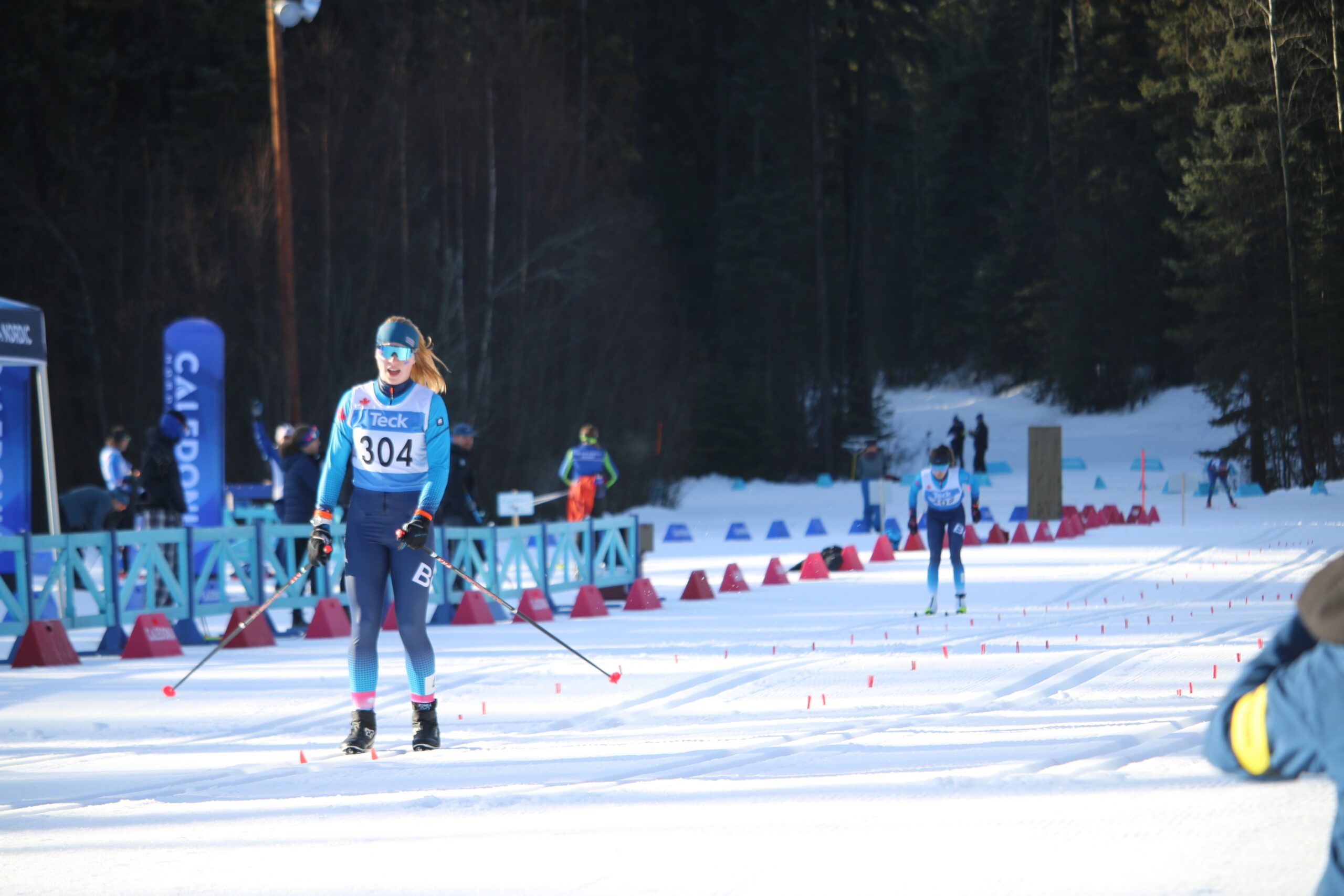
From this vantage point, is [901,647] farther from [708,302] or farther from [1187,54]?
[708,302]

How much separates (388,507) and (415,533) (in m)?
0.26

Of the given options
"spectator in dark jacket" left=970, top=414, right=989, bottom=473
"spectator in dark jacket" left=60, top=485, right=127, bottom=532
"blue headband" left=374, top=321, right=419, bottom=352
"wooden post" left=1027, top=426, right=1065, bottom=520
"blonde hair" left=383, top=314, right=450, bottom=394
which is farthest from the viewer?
"spectator in dark jacket" left=970, top=414, right=989, bottom=473

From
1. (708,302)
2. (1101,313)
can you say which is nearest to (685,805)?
(708,302)

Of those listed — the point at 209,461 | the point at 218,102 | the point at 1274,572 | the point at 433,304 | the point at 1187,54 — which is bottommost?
the point at 1274,572

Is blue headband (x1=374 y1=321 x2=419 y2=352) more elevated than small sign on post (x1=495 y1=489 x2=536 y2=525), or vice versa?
blue headband (x1=374 y1=321 x2=419 y2=352)

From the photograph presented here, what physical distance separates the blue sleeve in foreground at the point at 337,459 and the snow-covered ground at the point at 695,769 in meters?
1.32

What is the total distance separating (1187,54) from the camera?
4416cm

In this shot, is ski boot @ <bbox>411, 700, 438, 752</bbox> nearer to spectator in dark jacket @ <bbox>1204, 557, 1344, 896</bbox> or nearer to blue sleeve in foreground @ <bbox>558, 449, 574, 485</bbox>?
spectator in dark jacket @ <bbox>1204, 557, 1344, 896</bbox>

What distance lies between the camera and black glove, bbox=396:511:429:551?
7047mm

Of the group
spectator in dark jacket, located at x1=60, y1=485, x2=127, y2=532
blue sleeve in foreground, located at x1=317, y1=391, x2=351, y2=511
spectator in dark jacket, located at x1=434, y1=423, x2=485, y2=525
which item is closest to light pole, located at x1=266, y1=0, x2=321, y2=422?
spectator in dark jacket, located at x1=60, y1=485, x2=127, y2=532

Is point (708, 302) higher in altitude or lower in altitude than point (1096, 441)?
higher

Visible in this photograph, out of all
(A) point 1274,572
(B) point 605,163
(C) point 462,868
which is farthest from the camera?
(B) point 605,163

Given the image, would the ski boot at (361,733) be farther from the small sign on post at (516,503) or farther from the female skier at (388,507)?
the small sign on post at (516,503)

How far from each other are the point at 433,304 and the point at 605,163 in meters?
12.8
